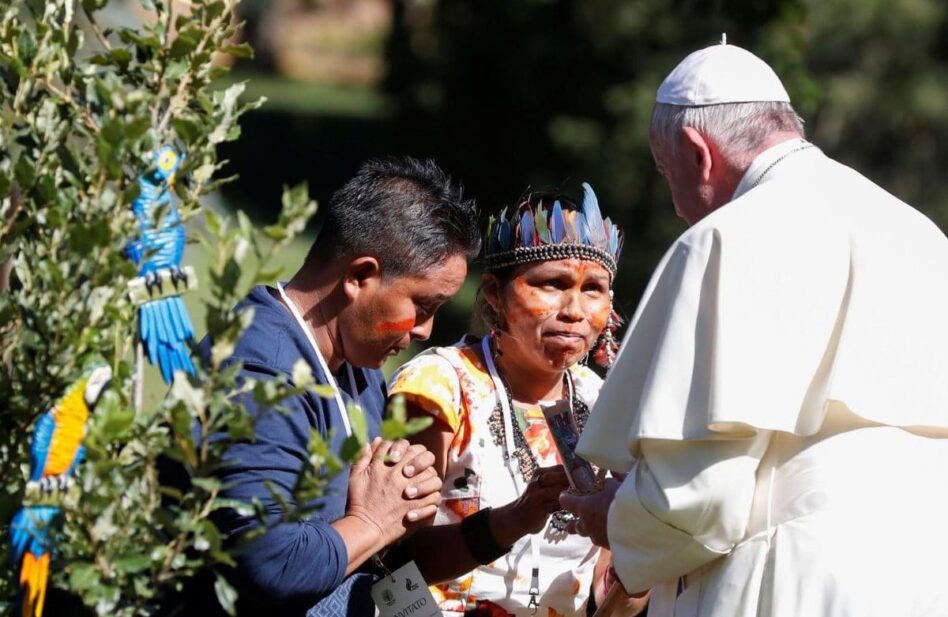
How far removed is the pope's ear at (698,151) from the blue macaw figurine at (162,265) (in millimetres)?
1186

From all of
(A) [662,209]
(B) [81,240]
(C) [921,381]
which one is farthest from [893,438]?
(A) [662,209]

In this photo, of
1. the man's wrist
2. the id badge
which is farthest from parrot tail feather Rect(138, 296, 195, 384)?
the man's wrist

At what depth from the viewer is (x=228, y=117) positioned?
2.44m

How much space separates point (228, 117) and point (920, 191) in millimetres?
18047

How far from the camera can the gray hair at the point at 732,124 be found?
10.7ft

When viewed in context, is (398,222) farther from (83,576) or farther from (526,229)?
(83,576)

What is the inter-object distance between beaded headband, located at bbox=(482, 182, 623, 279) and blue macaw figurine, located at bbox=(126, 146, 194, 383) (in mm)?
1288

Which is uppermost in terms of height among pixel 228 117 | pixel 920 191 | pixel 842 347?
pixel 228 117

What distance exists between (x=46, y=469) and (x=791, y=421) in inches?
55.9

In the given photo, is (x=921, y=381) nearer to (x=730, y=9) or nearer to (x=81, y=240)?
(x=81, y=240)

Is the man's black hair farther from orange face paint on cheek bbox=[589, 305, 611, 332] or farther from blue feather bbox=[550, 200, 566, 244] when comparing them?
orange face paint on cheek bbox=[589, 305, 611, 332]

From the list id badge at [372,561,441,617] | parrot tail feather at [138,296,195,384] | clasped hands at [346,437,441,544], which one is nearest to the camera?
parrot tail feather at [138,296,195,384]

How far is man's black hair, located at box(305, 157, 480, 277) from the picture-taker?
10.8ft

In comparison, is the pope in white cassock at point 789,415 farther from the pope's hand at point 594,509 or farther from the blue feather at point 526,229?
the blue feather at point 526,229
